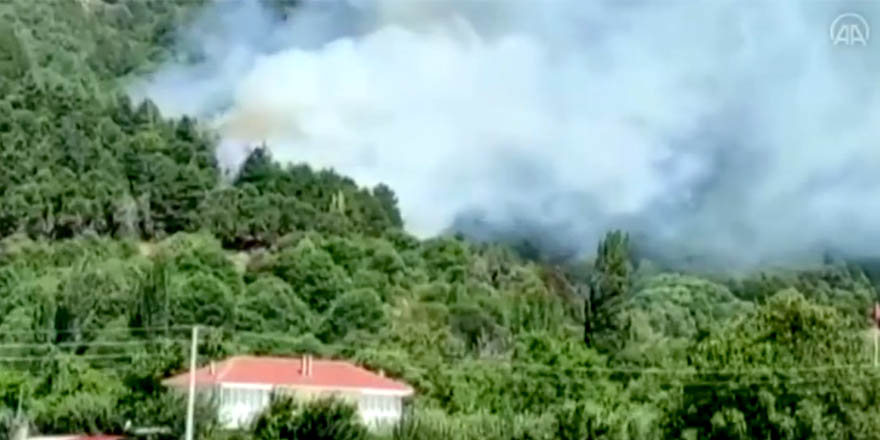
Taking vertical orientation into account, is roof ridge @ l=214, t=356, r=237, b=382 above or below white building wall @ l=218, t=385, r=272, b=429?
above

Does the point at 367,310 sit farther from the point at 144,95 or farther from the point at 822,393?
the point at 144,95

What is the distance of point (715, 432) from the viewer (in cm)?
1830

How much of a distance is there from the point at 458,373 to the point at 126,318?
8880 mm

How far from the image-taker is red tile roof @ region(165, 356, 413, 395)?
22234 millimetres

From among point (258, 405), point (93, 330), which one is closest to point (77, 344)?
point (93, 330)

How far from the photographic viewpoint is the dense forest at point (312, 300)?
1912 centimetres

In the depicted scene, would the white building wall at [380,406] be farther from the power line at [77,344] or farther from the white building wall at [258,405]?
the power line at [77,344]

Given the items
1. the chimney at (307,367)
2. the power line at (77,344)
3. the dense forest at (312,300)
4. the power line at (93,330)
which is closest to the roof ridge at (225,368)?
the dense forest at (312,300)

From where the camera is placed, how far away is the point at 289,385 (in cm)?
2231

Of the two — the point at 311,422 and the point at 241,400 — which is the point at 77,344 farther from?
the point at 311,422

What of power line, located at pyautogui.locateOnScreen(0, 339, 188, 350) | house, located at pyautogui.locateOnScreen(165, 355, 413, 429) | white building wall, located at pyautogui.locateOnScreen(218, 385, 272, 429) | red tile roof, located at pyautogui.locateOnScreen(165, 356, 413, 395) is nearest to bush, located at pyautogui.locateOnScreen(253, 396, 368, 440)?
house, located at pyautogui.locateOnScreen(165, 355, 413, 429)

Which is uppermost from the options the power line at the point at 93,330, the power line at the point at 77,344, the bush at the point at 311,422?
the power line at the point at 93,330

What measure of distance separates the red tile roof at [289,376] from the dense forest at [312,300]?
2.50 ft

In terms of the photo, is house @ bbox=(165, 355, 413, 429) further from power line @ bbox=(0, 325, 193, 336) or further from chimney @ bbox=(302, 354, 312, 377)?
power line @ bbox=(0, 325, 193, 336)
